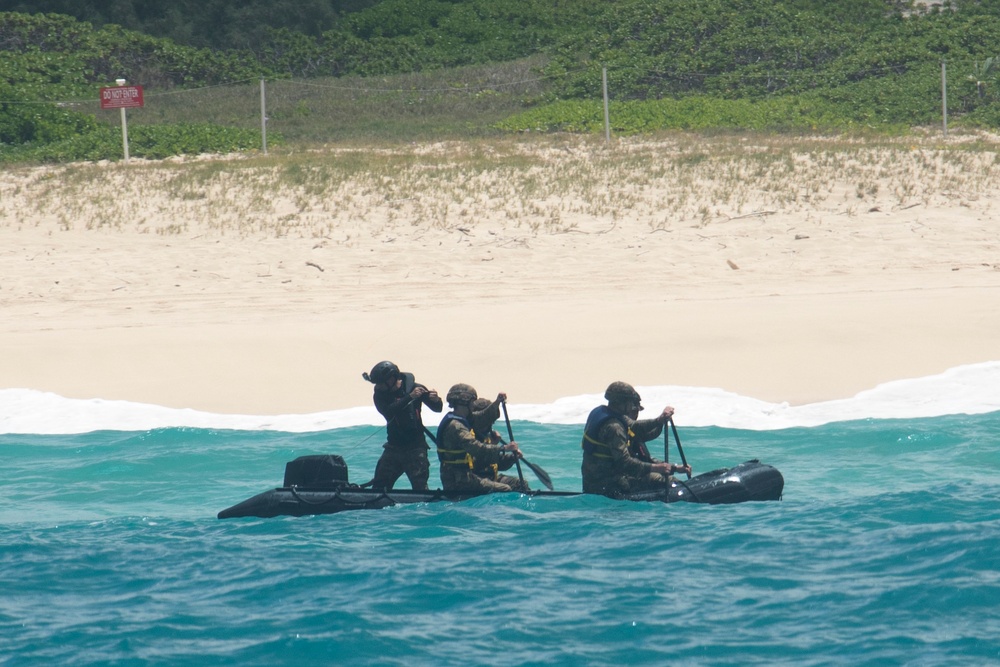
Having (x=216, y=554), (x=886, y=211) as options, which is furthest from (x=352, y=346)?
(x=886, y=211)

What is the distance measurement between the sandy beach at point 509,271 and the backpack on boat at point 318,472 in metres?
3.59

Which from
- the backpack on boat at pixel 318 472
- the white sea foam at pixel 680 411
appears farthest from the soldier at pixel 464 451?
the white sea foam at pixel 680 411

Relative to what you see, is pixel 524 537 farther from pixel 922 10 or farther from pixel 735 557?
pixel 922 10

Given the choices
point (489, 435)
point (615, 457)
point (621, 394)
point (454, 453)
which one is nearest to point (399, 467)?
point (454, 453)

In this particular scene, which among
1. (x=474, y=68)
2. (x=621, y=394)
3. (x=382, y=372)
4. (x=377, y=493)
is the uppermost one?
(x=474, y=68)

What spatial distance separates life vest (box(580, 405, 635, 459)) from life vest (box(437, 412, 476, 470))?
0.90 m

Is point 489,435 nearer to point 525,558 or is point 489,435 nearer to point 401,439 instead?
point 401,439

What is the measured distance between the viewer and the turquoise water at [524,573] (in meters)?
7.35

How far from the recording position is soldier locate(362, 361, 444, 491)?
9938 millimetres

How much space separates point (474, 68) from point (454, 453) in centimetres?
2998

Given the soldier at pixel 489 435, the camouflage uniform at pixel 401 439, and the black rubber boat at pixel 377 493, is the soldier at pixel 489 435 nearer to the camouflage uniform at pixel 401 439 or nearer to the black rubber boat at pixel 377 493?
the black rubber boat at pixel 377 493

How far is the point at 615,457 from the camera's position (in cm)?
952

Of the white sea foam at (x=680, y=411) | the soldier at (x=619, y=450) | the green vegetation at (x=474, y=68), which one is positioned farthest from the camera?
the green vegetation at (x=474, y=68)

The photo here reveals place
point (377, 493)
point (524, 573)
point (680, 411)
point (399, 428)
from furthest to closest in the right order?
point (680, 411), point (399, 428), point (377, 493), point (524, 573)
